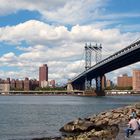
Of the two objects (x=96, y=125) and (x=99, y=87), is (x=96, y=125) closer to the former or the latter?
(x=96, y=125)

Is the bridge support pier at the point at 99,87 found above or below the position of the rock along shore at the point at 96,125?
above

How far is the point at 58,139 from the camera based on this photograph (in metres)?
32.7

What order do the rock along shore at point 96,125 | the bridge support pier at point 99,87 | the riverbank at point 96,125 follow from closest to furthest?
the rock along shore at point 96,125 < the riverbank at point 96,125 < the bridge support pier at point 99,87

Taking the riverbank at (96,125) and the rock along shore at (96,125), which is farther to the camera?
the riverbank at (96,125)

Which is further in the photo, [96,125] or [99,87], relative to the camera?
[99,87]

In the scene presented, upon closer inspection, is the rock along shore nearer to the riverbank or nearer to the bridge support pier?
the riverbank

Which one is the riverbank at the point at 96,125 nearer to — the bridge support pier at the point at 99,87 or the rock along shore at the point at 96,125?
the rock along shore at the point at 96,125

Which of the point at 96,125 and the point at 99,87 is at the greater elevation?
the point at 99,87

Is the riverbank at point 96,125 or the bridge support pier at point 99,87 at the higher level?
the bridge support pier at point 99,87

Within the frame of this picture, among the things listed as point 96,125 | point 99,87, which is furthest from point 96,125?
point 99,87

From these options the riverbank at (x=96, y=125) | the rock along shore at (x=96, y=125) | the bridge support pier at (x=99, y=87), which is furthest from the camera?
the bridge support pier at (x=99, y=87)

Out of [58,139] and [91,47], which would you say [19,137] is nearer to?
[58,139]

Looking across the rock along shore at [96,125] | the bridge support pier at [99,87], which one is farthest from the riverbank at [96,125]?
the bridge support pier at [99,87]

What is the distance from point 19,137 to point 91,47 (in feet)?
522
